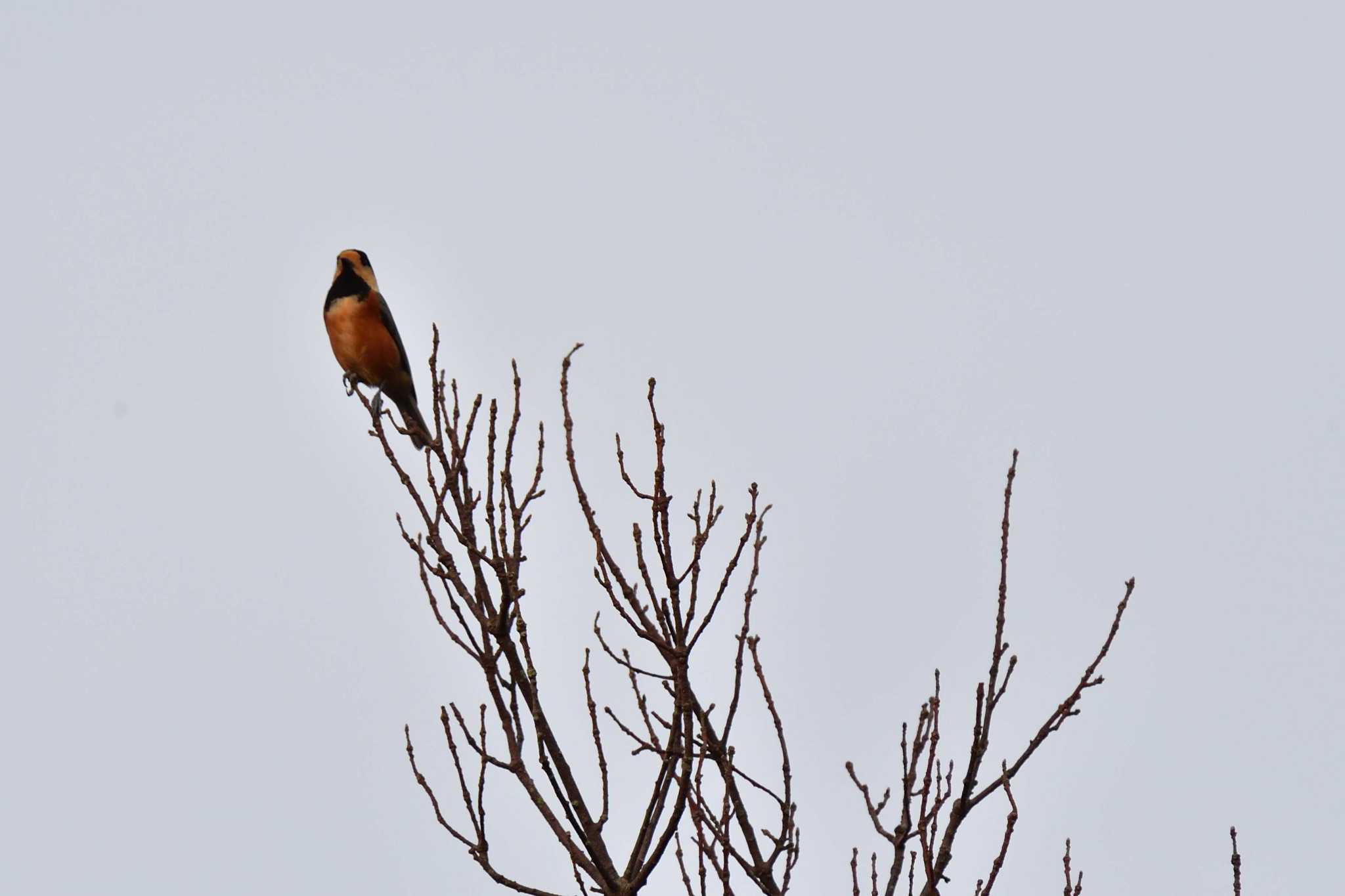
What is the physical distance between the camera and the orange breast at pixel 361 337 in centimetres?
873

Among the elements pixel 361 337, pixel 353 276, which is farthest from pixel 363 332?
pixel 353 276

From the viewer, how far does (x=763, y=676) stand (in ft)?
12.5

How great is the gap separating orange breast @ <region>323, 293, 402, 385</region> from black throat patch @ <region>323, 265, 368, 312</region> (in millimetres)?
43

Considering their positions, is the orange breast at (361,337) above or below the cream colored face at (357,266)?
below

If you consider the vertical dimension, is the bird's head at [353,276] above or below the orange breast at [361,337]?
above

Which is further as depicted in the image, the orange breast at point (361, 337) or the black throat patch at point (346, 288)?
the black throat patch at point (346, 288)

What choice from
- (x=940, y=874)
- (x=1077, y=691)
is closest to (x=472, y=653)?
(x=940, y=874)

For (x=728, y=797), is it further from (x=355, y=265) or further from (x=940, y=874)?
(x=355, y=265)

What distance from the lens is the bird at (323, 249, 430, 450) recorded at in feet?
28.7

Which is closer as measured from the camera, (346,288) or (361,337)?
(361,337)

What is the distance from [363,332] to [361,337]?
0.03 m

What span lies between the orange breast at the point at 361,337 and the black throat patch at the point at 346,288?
0.04m

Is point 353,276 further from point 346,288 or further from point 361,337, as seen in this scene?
point 361,337

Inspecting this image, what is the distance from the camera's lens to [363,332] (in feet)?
28.7
